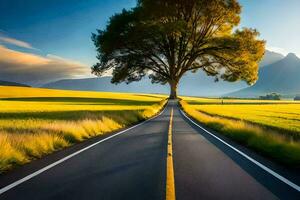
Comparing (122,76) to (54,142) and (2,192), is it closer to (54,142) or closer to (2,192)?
(54,142)

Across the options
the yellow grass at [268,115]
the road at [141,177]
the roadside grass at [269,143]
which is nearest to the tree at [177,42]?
the yellow grass at [268,115]

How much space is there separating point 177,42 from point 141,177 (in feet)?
172

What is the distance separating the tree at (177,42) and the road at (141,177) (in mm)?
41545

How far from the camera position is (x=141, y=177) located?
8.11 meters

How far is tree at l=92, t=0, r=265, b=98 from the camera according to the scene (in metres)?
54.5

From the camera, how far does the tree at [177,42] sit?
179ft

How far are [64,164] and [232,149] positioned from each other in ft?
20.3

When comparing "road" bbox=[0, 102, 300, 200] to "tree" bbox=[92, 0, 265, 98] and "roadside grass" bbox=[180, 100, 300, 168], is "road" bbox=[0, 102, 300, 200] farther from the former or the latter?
"tree" bbox=[92, 0, 265, 98]

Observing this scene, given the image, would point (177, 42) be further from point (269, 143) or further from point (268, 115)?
point (269, 143)

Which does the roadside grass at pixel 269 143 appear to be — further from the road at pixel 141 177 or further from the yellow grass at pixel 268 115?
the yellow grass at pixel 268 115

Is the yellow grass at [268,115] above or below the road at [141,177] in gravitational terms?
below

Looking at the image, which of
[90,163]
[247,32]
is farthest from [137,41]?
[90,163]

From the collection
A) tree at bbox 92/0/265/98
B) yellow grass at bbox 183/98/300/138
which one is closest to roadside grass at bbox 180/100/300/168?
yellow grass at bbox 183/98/300/138

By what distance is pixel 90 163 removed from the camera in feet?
32.3
